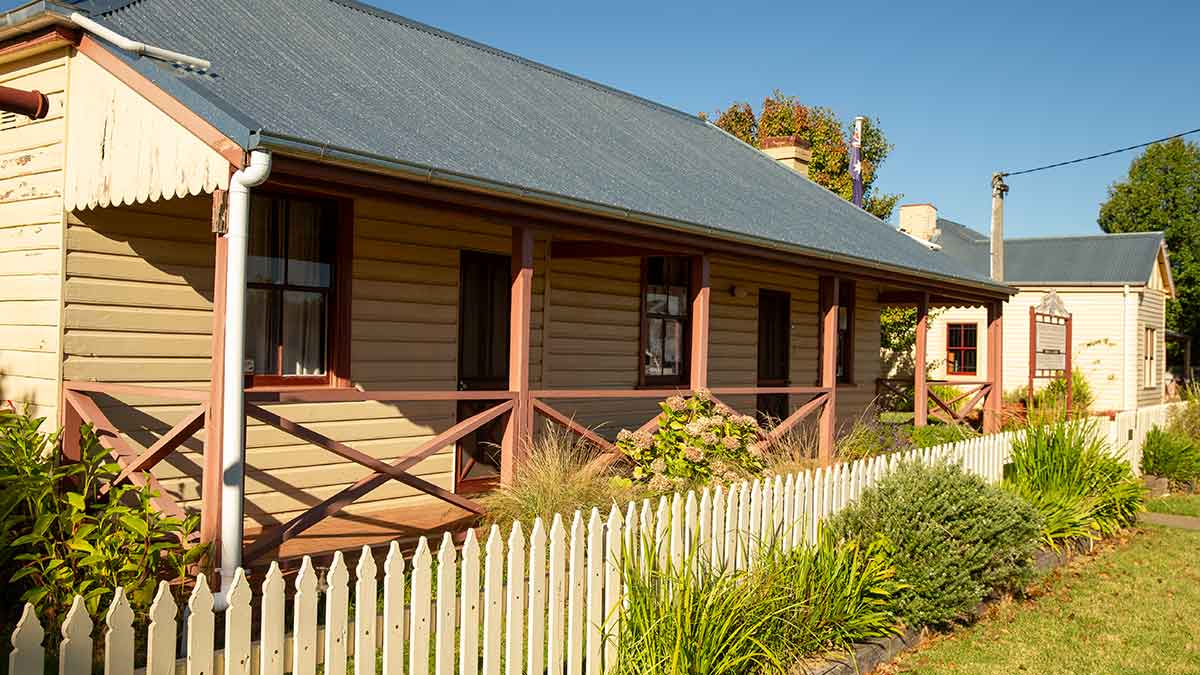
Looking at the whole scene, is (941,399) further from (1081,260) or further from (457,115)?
(1081,260)

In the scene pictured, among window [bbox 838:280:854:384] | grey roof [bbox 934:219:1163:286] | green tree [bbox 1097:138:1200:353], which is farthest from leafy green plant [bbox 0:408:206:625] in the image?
Result: green tree [bbox 1097:138:1200:353]

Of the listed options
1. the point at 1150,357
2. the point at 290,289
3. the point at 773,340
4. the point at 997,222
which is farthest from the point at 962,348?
the point at 290,289

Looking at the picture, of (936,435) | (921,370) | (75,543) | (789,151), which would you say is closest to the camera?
(75,543)

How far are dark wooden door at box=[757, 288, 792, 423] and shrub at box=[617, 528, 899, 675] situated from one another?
28.7ft

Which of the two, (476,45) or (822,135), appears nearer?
(476,45)

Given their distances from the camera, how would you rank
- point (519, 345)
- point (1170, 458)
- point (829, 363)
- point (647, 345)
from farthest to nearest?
point (1170, 458) → point (647, 345) → point (829, 363) → point (519, 345)

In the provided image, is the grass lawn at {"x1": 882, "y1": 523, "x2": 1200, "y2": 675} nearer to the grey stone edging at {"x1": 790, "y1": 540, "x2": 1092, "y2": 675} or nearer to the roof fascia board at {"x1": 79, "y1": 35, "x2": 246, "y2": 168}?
the grey stone edging at {"x1": 790, "y1": 540, "x2": 1092, "y2": 675}

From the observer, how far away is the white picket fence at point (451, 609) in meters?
3.44

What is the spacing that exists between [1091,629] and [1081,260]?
89.1 ft

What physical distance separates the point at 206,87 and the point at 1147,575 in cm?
871

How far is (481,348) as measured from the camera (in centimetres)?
1055

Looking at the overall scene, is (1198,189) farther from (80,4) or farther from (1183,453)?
(80,4)

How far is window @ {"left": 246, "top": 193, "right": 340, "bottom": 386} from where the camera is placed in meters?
8.23

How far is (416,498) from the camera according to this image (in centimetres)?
969
